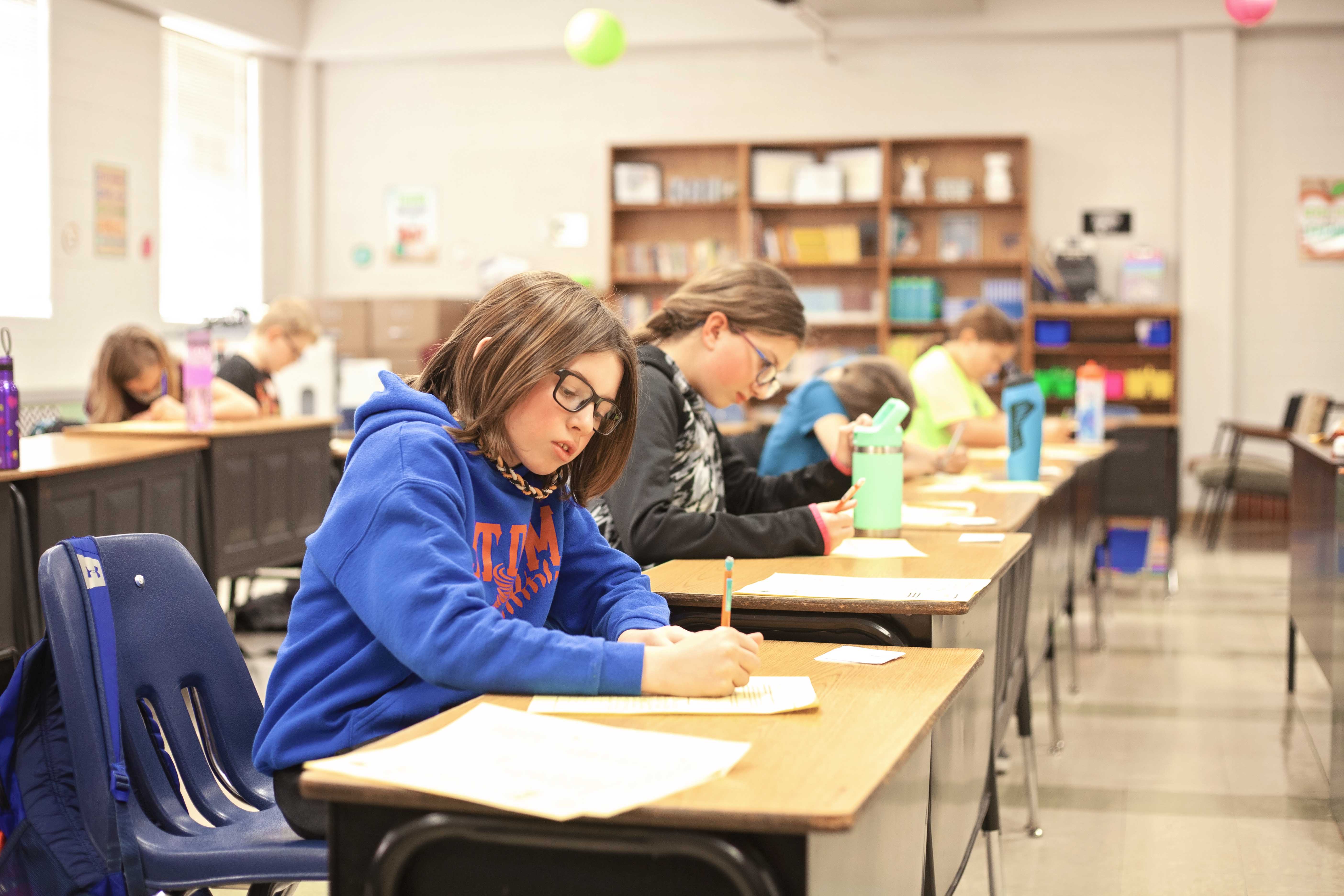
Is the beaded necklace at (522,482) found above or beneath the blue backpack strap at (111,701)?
above

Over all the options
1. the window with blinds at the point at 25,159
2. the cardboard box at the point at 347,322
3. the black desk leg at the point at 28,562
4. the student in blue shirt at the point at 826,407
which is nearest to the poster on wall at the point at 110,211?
the window with blinds at the point at 25,159

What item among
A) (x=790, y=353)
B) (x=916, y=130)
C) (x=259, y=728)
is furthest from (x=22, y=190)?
(x=259, y=728)

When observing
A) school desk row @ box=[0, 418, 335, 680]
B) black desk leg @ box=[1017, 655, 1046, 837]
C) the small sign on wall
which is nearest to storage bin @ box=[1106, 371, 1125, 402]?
the small sign on wall

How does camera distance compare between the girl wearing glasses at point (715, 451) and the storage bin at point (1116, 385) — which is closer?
the girl wearing glasses at point (715, 451)

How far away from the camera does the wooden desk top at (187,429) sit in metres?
4.38

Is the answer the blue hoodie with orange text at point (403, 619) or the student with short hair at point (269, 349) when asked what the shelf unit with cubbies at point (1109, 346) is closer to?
the student with short hair at point (269, 349)

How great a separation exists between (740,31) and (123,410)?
5.39m

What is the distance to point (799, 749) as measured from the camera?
1.14 m

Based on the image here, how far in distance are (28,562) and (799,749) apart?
8.71 ft

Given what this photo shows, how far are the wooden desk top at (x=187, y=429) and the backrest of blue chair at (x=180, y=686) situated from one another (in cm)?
281

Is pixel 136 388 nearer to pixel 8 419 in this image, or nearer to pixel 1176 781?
pixel 8 419

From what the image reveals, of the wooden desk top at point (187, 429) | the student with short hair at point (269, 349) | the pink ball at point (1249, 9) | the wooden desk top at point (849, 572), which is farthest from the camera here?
the pink ball at point (1249, 9)

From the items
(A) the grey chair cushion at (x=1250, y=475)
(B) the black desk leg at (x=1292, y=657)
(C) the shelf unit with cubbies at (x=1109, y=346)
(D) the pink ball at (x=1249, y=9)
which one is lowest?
(B) the black desk leg at (x=1292, y=657)

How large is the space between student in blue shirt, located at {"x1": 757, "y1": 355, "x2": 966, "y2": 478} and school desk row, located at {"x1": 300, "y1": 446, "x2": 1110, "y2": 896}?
0.76 metres
